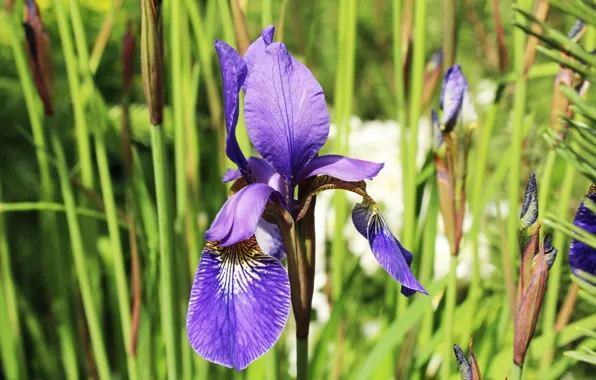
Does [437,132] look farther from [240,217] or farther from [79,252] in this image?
[79,252]

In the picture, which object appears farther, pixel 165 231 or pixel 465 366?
pixel 165 231

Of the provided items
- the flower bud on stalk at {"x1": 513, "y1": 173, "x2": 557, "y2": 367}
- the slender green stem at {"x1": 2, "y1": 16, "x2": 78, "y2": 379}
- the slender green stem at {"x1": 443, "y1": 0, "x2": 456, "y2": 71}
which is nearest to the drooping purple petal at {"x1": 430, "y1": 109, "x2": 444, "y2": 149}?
the slender green stem at {"x1": 443, "y1": 0, "x2": 456, "y2": 71}

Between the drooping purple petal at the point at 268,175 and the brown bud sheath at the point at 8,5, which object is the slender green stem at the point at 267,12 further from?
the brown bud sheath at the point at 8,5

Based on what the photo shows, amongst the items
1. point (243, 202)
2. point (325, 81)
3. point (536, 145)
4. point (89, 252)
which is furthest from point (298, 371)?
point (325, 81)

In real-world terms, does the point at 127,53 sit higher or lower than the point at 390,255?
higher

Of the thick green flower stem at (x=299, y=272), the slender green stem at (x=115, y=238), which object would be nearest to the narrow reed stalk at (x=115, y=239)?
the slender green stem at (x=115, y=238)

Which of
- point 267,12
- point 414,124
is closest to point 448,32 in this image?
point 414,124

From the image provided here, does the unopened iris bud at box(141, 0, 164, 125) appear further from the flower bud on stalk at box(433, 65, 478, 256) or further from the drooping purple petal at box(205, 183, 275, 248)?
the flower bud on stalk at box(433, 65, 478, 256)
